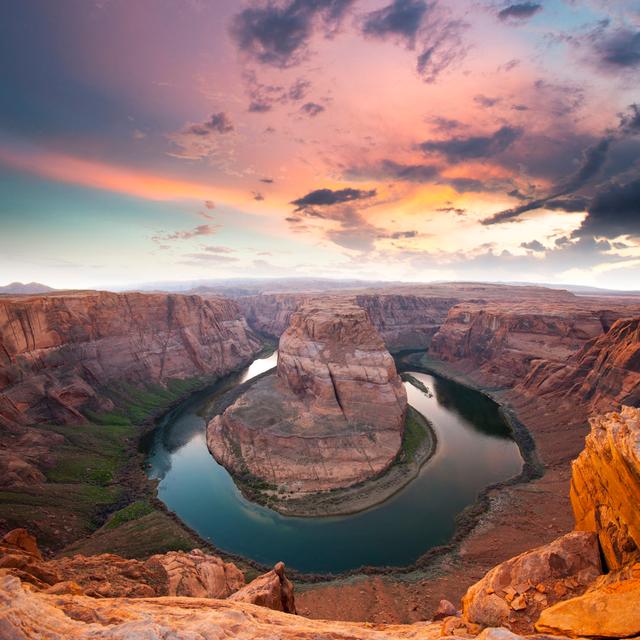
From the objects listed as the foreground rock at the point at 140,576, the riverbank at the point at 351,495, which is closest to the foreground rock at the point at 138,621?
the foreground rock at the point at 140,576

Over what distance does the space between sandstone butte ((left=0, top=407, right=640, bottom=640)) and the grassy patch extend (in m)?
26.6

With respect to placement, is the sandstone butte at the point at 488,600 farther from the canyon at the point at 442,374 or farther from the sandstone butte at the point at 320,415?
the sandstone butte at the point at 320,415

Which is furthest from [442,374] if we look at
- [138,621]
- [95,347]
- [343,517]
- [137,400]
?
[138,621]

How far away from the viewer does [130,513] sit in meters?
42.0

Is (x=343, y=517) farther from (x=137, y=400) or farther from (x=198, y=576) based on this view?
(x=137, y=400)

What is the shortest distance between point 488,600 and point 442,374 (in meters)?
94.3

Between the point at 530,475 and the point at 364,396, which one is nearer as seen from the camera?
the point at 530,475

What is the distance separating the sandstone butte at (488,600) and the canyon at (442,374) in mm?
102

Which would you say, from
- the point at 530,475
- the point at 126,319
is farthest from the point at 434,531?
the point at 126,319

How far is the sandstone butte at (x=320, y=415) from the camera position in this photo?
4750 cm

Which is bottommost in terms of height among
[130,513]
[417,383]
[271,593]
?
[130,513]

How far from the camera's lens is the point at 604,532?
41.6 ft

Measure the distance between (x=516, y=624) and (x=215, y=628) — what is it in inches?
390

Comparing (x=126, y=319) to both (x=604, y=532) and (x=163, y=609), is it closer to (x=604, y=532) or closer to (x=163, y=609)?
(x=163, y=609)
